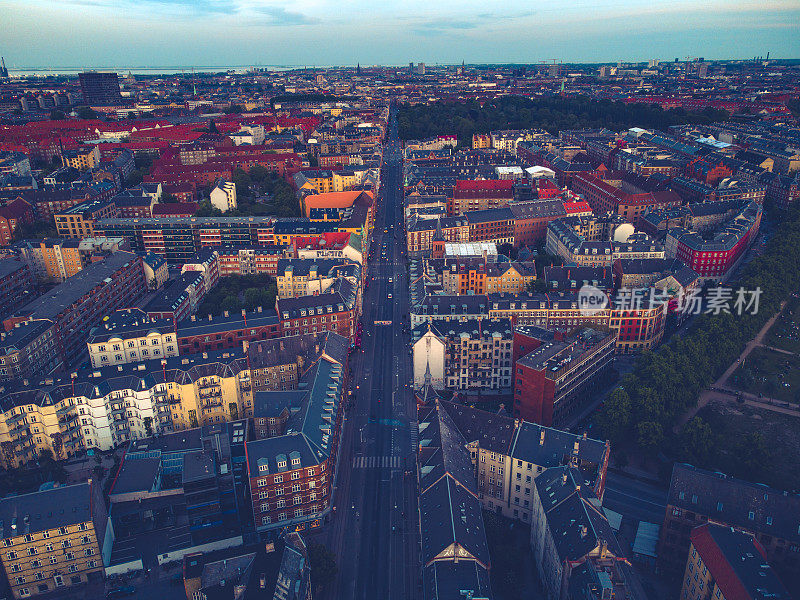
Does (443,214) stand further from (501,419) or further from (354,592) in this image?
(354,592)

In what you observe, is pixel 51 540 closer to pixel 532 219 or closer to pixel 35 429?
pixel 35 429

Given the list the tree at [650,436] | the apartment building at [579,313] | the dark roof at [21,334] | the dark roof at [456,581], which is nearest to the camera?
the dark roof at [456,581]

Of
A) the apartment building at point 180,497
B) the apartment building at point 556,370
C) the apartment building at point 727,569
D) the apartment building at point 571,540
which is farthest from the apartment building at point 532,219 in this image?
the apartment building at point 727,569

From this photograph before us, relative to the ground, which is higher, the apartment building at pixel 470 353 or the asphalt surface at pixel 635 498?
the apartment building at pixel 470 353

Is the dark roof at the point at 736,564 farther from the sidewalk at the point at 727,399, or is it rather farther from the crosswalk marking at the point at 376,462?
the crosswalk marking at the point at 376,462

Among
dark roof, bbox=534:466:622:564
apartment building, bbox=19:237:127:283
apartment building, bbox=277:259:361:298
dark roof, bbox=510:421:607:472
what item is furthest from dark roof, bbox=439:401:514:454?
apartment building, bbox=19:237:127:283

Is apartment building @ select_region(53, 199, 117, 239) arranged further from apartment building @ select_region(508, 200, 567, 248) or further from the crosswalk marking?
apartment building @ select_region(508, 200, 567, 248)

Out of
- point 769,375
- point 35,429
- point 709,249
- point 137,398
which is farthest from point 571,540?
point 709,249
